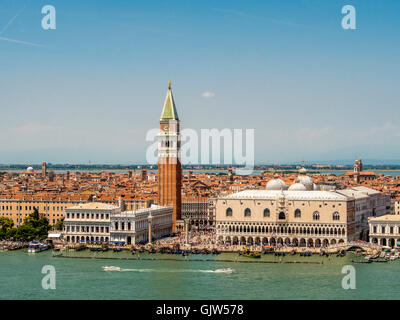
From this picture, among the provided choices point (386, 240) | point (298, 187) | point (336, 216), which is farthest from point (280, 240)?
point (386, 240)

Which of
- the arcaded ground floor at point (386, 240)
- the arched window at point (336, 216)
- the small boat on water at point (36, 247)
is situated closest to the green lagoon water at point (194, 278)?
the small boat on water at point (36, 247)

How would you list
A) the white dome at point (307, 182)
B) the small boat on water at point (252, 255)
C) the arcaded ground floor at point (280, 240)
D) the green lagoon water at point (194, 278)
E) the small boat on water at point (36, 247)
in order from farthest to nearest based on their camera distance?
the white dome at point (307, 182) < the arcaded ground floor at point (280, 240) < the small boat on water at point (36, 247) < the small boat on water at point (252, 255) < the green lagoon water at point (194, 278)

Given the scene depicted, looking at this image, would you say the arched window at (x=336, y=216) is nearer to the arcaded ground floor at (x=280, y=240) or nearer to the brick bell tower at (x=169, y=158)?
the arcaded ground floor at (x=280, y=240)

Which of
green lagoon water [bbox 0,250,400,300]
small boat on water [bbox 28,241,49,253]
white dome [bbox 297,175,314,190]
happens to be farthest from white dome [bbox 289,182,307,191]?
small boat on water [bbox 28,241,49,253]

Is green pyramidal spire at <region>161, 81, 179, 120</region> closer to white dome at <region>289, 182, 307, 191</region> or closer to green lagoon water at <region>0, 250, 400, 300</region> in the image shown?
white dome at <region>289, 182, 307, 191</region>
